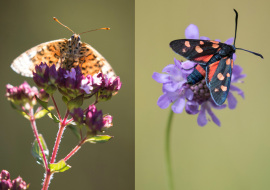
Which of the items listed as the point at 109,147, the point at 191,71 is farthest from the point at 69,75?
the point at 109,147

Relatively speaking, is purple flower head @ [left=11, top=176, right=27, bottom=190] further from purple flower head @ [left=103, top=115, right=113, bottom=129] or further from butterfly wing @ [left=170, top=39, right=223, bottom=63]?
butterfly wing @ [left=170, top=39, right=223, bottom=63]

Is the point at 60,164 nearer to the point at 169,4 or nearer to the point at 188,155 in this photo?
the point at 188,155

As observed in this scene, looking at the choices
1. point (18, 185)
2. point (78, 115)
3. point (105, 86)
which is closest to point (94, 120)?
point (78, 115)

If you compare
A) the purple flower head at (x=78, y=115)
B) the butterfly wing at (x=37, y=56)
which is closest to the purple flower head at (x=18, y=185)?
the purple flower head at (x=78, y=115)

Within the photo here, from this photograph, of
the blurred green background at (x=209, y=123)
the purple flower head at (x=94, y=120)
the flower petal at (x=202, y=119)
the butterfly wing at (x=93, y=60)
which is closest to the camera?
the purple flower head at (x=94, y=120)

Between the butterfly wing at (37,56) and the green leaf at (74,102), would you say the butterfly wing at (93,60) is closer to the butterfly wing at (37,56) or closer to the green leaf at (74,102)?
the butterfly wing at (37,56)

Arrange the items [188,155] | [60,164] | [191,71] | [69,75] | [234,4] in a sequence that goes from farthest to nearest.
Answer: [234,4], [188,155], [191,71], [69,75], [60,164]
